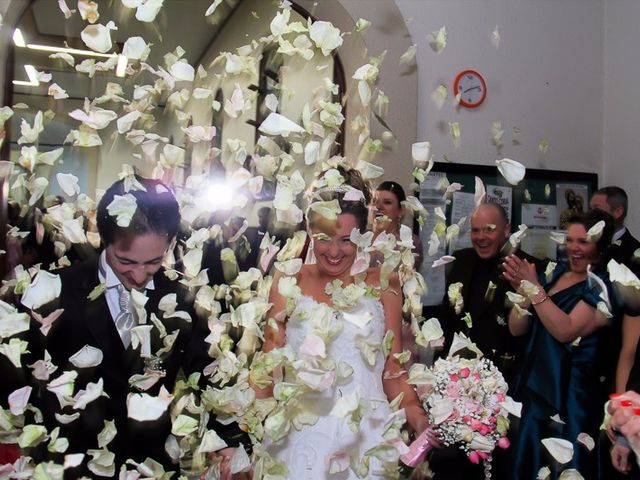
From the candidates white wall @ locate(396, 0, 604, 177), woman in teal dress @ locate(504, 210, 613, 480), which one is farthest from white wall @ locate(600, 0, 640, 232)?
woman in teal dress @ locate(504, 210, 613, 480)

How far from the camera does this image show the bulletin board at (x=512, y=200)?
12.4 ft

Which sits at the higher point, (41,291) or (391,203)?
(391,203)

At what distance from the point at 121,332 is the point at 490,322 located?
1.63 meters

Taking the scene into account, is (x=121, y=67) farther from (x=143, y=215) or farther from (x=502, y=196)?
(x=502, y=196)

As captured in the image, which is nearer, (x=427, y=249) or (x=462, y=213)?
(x=427, y=249)

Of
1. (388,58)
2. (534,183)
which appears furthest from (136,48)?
(534,183)

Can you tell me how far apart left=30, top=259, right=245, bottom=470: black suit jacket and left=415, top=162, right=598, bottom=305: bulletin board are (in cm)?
196

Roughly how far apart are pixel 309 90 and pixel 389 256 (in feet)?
5.54

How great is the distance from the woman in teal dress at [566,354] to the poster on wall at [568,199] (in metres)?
1.39

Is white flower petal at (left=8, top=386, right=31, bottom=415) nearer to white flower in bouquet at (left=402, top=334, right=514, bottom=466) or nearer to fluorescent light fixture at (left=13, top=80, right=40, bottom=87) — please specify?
white flower in bouquet at (left=402, top=334, right=514, bottom=466)

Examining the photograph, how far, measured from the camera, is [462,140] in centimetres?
388

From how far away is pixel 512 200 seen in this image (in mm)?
4094

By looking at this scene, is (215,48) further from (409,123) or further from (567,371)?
(567,371)

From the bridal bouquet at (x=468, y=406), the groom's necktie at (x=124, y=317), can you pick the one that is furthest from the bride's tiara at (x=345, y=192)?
the groom's necktie at (x=124, y=317)
